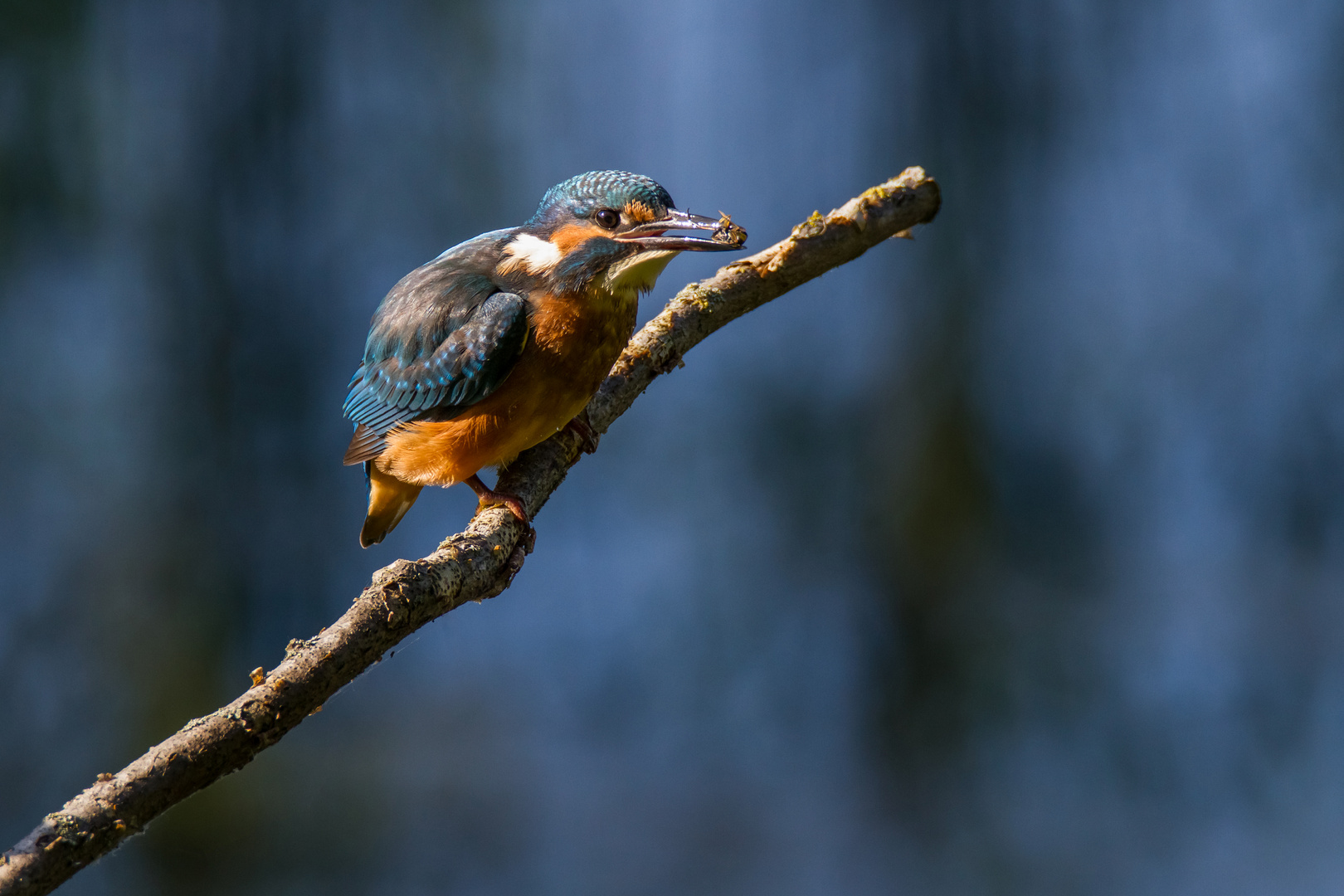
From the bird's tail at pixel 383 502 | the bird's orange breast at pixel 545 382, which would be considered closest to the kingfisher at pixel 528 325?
the bird's orange breast at pixel 545 382

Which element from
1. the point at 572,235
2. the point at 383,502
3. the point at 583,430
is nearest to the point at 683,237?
the point at 572,235

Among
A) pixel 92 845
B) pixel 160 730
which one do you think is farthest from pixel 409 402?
pixel 160 730

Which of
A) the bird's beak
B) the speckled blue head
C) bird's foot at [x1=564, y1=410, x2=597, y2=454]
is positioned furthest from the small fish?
bird's foot at [x1=564, y1=410, x2=597, y2=454]

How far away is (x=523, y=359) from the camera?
5.23 feet

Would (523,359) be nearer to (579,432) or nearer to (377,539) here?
(579,432)

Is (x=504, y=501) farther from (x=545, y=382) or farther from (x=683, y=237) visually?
(x=683, y=237)

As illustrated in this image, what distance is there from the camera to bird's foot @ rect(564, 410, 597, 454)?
1.74m

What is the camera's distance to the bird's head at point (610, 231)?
154 centimetres

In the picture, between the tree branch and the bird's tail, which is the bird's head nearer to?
the tree branch

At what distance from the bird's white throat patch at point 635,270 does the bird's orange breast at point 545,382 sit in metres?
0.02

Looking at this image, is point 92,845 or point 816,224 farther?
point 816,224

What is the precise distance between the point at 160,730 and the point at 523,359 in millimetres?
2886

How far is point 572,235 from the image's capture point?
5.31ft

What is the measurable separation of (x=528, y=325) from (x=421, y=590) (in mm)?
654
